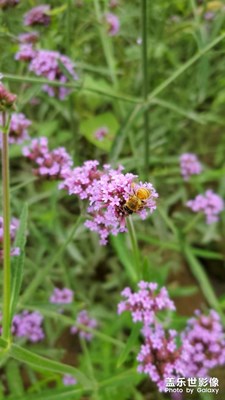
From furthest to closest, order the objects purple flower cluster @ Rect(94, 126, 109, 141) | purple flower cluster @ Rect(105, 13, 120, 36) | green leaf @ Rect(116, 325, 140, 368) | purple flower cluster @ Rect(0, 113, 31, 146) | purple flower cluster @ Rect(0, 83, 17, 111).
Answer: purple flower cluster @ Rect(94, 126, 109, 141) < purple flower cluster @ Rect(105, 13, 120, 36) < purple flower cluster @ Rect(0, 113, 31, 146) < green leaf @ Rect(116, 325, 140, 368) < purple flower cluster @ Rect(0, 83, 17, 111)

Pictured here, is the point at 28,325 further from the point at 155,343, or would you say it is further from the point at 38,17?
the point at 38,17

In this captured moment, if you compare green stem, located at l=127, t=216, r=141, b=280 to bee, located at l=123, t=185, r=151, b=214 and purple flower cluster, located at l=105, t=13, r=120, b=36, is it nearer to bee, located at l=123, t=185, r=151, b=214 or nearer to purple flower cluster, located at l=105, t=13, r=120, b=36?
bee, located at l=123, t=185, r=151, b=214

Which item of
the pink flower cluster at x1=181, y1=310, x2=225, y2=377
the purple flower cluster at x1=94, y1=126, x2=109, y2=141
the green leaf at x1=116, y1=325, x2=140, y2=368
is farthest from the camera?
the purple flower cluster at x1=94, y1=126, x2=109, y2=141

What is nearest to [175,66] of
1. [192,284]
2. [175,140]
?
[175,140]

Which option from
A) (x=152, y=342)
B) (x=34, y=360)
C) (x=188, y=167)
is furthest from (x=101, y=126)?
(x=34, y=360)

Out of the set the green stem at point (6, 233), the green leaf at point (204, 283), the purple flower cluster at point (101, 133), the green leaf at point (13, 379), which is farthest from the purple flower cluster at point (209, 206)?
the green stem at point (6, 233)

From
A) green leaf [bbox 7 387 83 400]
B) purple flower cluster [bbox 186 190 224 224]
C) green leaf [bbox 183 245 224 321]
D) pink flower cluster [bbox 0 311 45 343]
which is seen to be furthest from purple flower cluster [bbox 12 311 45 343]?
purple flower cluster [bbox 186 190 224 224]
